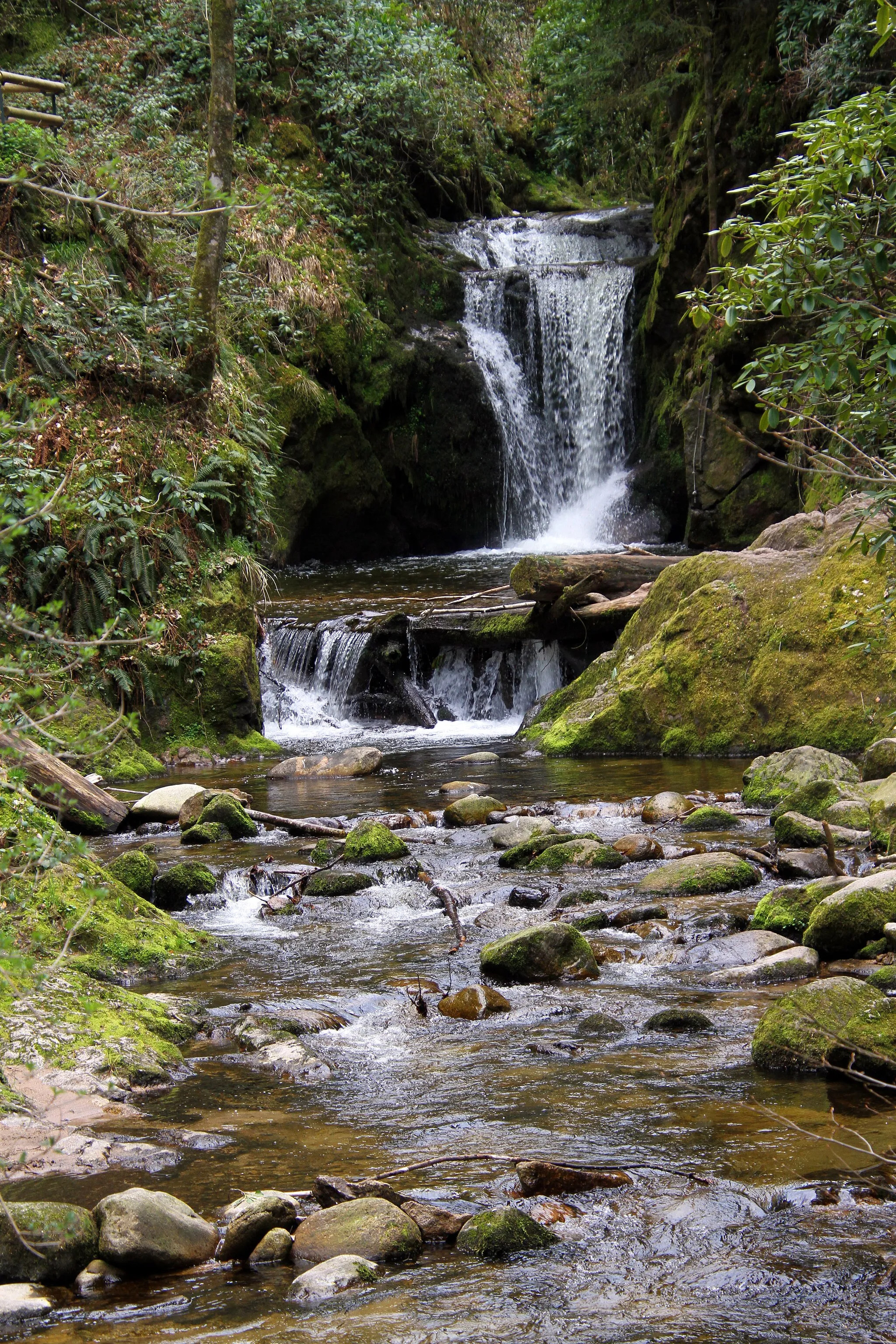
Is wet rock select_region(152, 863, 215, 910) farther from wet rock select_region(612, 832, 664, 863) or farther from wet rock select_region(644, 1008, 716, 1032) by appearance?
wet rock select_region(644, 1008, 716, 1032)

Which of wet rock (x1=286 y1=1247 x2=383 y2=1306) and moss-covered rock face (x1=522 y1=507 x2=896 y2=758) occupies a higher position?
moss-covered rock face (x1=522 y1=507 x2=896 y2=758)

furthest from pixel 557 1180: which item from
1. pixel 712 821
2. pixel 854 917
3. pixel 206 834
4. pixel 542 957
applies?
pixel 206 834

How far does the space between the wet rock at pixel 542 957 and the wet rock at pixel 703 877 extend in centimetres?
120

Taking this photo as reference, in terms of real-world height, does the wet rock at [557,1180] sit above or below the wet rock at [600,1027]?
above

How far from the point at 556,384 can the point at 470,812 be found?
15977mm

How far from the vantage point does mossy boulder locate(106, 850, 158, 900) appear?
21.8 ft

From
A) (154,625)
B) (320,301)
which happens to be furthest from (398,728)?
(154,625)

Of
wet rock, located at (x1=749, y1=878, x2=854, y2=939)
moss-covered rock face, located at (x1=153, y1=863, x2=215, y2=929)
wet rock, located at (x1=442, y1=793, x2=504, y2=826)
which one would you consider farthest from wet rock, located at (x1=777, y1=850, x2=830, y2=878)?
moss-covered rock face, located at (x1=153, y1=863, x2=215, y2=929)

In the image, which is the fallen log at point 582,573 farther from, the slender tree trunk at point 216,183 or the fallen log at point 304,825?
the fallen log at point 304,825

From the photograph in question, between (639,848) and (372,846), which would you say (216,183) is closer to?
(372,846)

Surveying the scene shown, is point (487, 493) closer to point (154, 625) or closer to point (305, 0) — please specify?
point (305, 0)

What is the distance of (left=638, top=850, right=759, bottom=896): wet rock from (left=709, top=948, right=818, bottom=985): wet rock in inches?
46.7

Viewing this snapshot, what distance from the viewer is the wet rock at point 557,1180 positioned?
11.0ft

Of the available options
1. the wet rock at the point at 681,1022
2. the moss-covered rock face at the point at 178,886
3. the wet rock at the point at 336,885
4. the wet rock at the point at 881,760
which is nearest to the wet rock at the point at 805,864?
the wet rock at the point at 881,760
